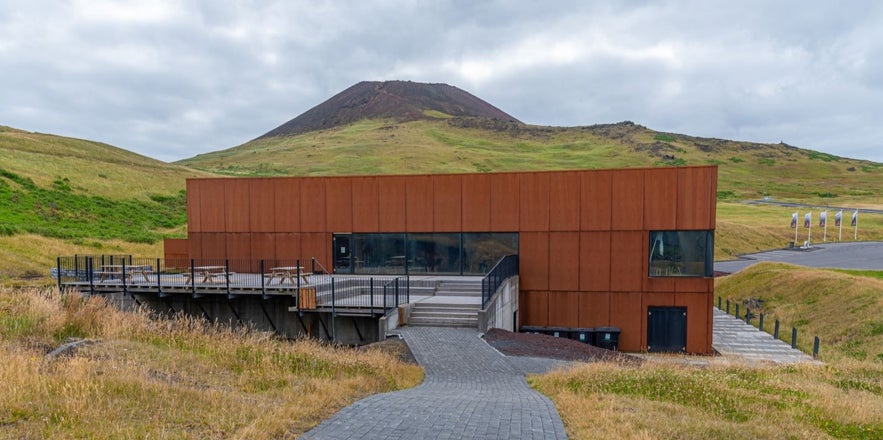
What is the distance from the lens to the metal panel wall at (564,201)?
2116 centimetres

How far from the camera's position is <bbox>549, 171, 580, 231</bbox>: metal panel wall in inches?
833

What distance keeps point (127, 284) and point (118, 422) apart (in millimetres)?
17463

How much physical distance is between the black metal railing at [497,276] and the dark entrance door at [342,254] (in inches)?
300

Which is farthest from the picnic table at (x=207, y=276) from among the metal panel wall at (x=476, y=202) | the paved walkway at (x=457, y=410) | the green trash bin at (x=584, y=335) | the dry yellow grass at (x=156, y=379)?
the green trash bin at (x=584, y=335)

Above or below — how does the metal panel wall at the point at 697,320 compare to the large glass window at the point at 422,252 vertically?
below

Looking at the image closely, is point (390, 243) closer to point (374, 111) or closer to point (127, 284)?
point (127, 284)

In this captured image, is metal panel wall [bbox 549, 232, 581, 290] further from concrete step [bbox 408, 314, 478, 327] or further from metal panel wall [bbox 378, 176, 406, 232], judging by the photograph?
metal panel wall [bbox 378, 176, 406, 232]

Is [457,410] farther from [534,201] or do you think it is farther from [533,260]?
[534,201]

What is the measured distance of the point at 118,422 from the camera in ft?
18.3

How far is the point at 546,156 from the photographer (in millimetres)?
112875

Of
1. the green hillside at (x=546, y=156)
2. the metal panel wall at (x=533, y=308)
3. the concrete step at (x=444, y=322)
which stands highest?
the green hillside at (x=546, y=156)

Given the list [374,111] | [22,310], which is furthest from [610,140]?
[22,310]

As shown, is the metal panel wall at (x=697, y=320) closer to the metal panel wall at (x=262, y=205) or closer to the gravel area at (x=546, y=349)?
the gravel area at (x=546, y=349)

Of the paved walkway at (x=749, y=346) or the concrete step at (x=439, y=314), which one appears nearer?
the concrete step at (x=439, y=314)
